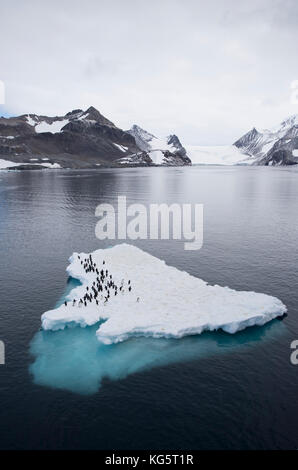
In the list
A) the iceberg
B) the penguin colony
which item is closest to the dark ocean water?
the iceberg

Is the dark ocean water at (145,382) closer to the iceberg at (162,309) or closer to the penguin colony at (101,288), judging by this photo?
the iceberg at (162,309)

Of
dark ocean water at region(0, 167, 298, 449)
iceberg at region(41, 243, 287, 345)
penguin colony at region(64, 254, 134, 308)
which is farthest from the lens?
penguin colony at region(64, 254, 134, 308)

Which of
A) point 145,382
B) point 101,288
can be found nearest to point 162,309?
point 101,288

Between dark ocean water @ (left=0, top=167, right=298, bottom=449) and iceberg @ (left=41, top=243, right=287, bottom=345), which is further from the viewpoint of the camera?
iceberg @ (left=41, top=243, right=287, bottom=345)

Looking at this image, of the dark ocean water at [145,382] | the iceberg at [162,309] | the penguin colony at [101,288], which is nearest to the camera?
the dark ocean water at [145,382]

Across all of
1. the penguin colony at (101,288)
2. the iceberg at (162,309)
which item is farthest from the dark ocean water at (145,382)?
the penguin colony at (101,288)

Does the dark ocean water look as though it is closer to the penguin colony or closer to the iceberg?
the iceberg

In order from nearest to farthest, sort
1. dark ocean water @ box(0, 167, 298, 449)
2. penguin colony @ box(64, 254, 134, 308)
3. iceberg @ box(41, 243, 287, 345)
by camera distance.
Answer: dark ocean water @ box(0, 167, 298, 449)
iceberg @ box(41, 243, 287, 345)
penguin colony @ box(64, 254, 134, 308)
